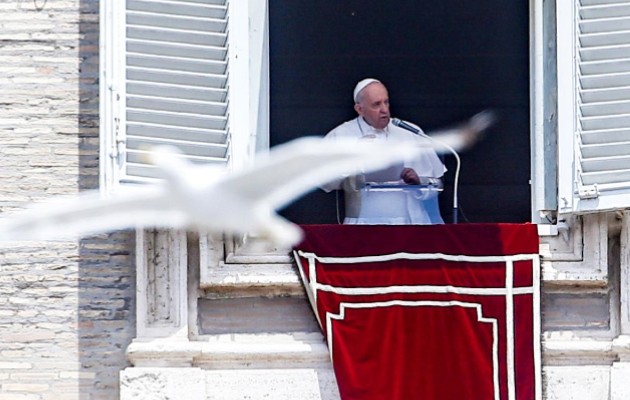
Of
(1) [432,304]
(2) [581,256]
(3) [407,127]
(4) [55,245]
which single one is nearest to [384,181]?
(3) [407,127]

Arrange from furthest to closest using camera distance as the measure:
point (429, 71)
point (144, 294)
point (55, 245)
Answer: point (429, 71) < point (55, 245) < point (144, 294)

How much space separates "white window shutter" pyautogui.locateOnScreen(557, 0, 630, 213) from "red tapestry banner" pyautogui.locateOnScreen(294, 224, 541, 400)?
0.32 meters

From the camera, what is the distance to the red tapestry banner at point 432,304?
933 cm

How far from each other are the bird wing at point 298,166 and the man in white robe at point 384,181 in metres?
2.65

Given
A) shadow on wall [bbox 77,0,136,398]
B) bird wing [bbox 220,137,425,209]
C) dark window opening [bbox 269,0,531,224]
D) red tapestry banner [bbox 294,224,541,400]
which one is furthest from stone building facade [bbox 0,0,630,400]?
bird wing [bbox 220,137,425,209]

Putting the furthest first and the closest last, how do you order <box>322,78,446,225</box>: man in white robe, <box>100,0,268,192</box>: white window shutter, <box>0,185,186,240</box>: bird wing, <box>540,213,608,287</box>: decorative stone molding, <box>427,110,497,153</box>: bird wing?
1. <box>427,110,497,153</box>: bird wing
2. <box>322,78,446,225</box>: man in white robe
3. <box>540,213,608,287</box>: decorative stone molding
4. <box>100,0,268,192</box>: white window shutter
5. <box>0,185,186,240</box>: bird wing

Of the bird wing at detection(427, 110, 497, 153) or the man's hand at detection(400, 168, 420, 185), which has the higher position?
the bird wing at detection(427, 110, 497, 153)

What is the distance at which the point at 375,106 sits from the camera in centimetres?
973

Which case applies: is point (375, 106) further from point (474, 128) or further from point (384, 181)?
point (474, 128)

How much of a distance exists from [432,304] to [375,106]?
0.93 m

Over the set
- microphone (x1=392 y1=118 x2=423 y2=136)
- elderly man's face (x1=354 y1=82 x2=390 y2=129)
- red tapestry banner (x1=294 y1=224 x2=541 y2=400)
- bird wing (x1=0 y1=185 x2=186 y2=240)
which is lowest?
red tapestry banner (x1=294 y1=224 x2=541 y2=400)

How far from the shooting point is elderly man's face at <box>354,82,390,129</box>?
9711mm

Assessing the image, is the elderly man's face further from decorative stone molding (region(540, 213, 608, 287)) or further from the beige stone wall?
the beige stone wall

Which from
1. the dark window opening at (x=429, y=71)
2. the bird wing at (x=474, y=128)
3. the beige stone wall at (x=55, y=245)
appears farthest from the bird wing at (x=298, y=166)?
the dark window opening at (x=429, y=71)
